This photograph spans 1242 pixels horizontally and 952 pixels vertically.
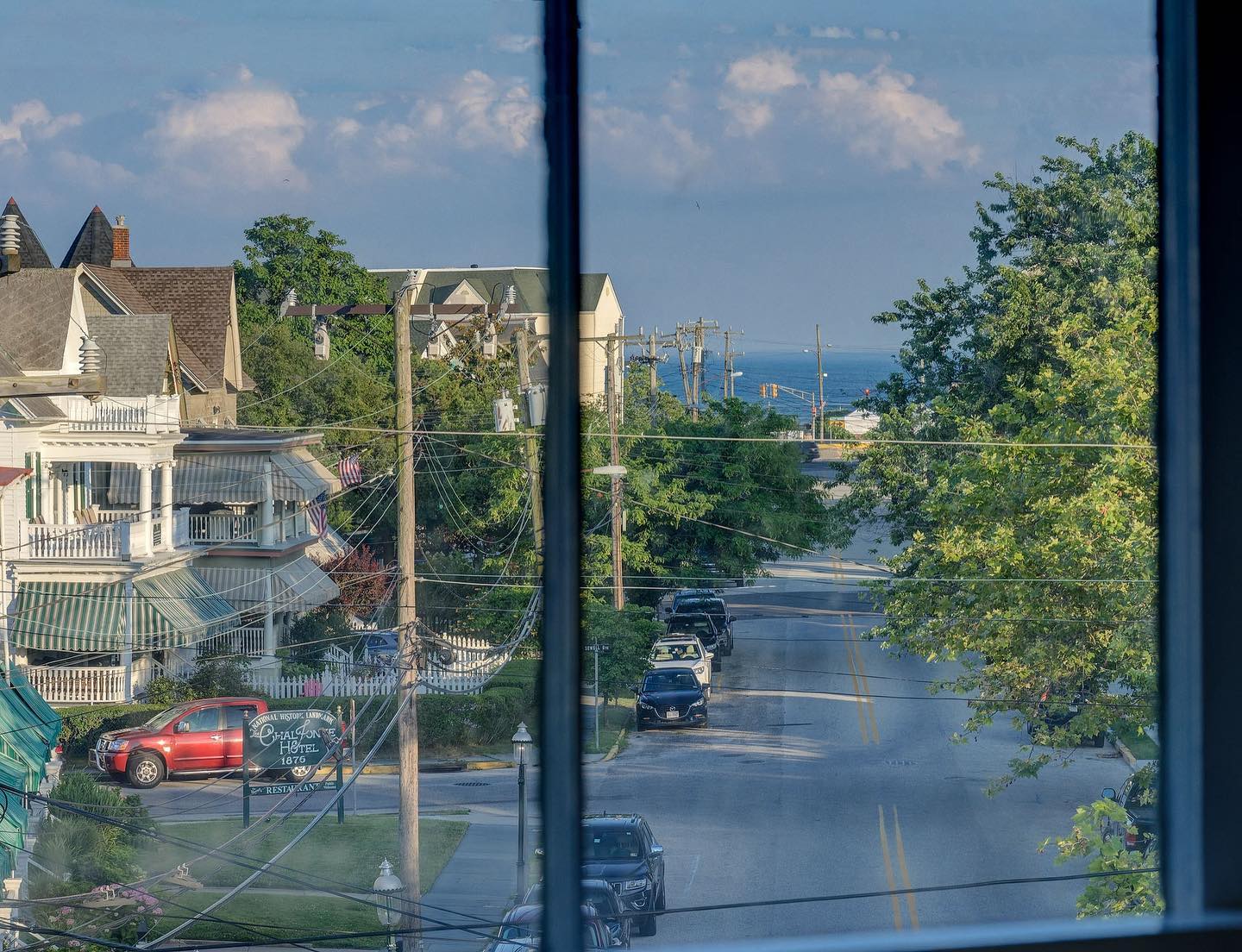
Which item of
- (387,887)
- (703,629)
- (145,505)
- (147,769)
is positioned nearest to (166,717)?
(147,769)

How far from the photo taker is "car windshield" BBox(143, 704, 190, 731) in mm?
4125

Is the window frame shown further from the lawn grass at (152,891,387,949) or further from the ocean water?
the lawn grass at (152,891,387,949)

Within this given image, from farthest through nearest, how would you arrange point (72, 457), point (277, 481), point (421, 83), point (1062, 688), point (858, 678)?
point (858, 678) → point (1062, 688) → point (277, 481) → point (72, 457) → point (421, 83)

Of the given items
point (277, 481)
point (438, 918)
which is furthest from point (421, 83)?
point (438, 918)

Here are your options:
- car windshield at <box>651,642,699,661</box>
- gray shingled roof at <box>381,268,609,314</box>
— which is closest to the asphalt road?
car windshield at <box>651,642,699,661</box>

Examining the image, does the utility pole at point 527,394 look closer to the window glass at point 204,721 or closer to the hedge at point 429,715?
the hedge at point 429,715

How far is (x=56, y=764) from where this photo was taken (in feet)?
13.3

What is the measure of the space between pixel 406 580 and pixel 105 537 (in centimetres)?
106

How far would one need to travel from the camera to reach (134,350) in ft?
11.9

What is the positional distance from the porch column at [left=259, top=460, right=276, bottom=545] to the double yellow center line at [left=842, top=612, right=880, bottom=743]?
247 cm

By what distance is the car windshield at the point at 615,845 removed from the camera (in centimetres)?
375

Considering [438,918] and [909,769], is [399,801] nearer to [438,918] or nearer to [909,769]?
[438,918]

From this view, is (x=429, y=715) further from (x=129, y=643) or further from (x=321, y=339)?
(x=321, y=339)

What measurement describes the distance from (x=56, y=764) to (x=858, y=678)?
3.26m
